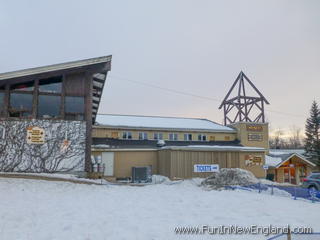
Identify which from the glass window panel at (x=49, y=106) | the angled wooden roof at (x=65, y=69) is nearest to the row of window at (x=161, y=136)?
the angled wooden roof at (x=65, y=69)

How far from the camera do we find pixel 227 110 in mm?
34812

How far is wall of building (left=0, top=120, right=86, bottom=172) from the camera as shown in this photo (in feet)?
45.4

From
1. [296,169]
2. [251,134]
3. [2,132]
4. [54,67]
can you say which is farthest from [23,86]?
[296,169]

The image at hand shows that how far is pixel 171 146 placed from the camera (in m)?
20.5

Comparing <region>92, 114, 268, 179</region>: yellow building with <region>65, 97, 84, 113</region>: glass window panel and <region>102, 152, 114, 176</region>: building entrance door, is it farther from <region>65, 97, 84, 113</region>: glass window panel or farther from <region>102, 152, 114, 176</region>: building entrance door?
<region>65, 97, 84, 113</region>: glass window panel

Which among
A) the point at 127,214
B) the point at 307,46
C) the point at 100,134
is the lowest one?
the point at 127,214

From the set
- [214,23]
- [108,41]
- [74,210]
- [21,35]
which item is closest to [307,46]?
[214,23]

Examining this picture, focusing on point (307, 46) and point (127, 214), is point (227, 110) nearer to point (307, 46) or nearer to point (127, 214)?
point (307, 46)

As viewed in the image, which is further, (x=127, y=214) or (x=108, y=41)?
(x=108, y=41)

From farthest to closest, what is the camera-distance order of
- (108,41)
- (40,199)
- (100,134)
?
(100,134), (108,41), (40,199)

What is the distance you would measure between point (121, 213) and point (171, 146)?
528 inches

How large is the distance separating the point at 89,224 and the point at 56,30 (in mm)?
18982

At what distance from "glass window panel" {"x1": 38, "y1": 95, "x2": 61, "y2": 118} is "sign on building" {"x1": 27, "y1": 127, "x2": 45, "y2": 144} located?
2.86 ft

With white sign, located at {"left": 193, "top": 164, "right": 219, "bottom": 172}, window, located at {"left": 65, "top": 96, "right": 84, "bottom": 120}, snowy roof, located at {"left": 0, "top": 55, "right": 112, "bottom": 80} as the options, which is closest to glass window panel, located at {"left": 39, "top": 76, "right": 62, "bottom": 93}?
snowy roof, located at {"left": 0, "top": 55, "right": 112, "bottom": 80}
